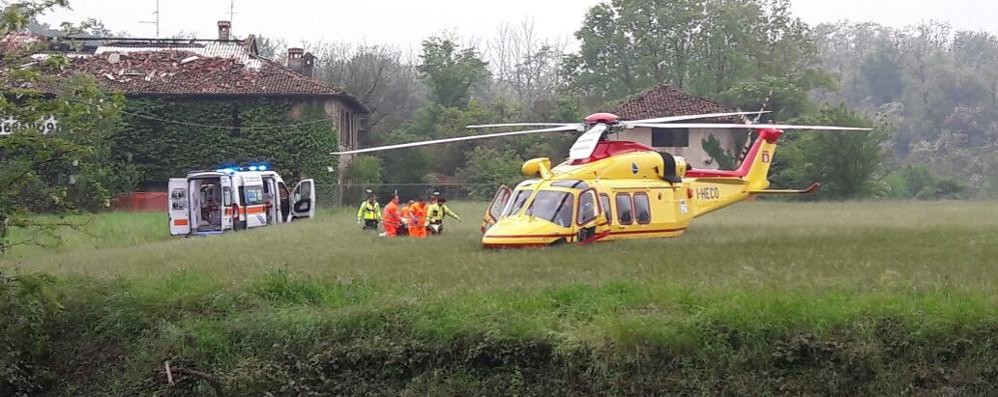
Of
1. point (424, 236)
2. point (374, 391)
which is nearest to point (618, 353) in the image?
point (374, 391)

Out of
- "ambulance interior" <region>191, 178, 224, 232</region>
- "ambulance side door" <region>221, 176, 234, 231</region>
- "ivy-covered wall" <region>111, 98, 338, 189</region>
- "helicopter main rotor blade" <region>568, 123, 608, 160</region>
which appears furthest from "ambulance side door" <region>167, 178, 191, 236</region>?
"ivy-covered wall" <region>111, 98, 338, 189</region>

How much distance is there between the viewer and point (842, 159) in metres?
45.7

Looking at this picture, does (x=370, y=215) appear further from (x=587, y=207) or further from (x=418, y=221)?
(x=587, y=207)

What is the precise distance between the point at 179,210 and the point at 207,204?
1.63m

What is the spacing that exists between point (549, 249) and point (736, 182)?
702cm

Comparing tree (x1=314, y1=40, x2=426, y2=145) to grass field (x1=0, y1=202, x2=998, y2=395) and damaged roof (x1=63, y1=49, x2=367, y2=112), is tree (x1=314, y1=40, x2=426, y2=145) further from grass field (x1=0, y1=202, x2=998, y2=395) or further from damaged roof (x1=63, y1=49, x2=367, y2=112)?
grass field (x1=0, y1=202, x2=998, y2=395)

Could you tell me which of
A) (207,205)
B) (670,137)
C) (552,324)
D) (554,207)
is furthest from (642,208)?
(670,137)

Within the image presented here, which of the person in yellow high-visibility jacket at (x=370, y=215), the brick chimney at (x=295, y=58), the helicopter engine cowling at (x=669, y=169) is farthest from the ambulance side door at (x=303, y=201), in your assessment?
the brick chimney at (x=295, y=58)

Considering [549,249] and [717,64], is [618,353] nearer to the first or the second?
[549,249]

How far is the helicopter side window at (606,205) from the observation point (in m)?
19.6

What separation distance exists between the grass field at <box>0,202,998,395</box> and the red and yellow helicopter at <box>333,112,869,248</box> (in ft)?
6.39

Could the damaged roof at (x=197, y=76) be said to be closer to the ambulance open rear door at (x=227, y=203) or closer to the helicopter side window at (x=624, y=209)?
the ambulance open rear door at (x=227, y=203)

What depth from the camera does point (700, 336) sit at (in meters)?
11.8

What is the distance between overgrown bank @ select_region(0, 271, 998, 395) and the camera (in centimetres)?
1149
